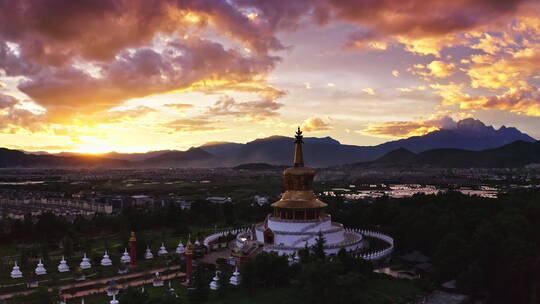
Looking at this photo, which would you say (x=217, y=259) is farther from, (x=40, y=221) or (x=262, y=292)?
(x=40, y=221)

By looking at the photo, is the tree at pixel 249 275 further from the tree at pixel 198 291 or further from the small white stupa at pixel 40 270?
the small white stupa at pixel 40 270

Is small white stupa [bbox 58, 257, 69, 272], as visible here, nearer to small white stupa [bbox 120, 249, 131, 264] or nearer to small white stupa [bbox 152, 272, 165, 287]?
small white stupa [bbox 120, 249, 131, 264]

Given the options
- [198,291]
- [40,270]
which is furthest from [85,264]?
[198,291]

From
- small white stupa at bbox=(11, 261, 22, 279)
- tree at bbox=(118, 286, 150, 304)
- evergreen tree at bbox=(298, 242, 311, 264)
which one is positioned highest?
evergreen tree at bbox=(298, 242, 311, 264)

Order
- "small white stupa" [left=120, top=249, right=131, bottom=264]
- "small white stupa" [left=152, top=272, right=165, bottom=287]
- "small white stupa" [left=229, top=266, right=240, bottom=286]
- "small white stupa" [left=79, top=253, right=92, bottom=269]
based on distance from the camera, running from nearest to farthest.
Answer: "small white stupa" [left=229, top=266, right=240, bottom=286] < "small white stupa" [left=152, top=272, right=165, bottom=287] < "small white stupa" [left=79, top=253, right=92, bottom=269] < "small white stupa" [left=120, top=249, right=131, bottom=264]

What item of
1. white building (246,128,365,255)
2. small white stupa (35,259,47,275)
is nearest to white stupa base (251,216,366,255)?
white building (246,128,365,255)

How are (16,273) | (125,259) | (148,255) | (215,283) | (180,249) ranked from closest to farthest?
(215,283), (16,273), (125,259), (148,255), (180,249)

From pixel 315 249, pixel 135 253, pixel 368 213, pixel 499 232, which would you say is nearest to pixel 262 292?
pixel 315 249

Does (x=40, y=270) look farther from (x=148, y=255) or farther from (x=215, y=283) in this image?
(x=215, y=283)

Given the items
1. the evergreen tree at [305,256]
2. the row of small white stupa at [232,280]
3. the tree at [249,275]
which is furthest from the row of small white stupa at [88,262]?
the tree at [249,275]
